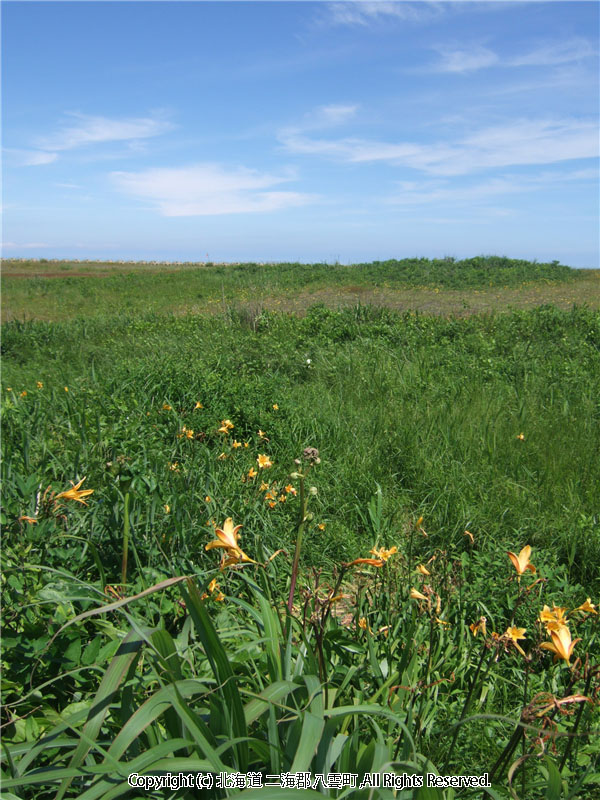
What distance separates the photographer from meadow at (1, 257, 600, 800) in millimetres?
1144

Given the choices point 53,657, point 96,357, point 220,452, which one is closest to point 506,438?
point 220,452

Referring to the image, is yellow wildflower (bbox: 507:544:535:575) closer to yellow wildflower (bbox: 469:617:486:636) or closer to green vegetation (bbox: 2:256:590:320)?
yellow wildflower (bbox: 469:617:486:636)

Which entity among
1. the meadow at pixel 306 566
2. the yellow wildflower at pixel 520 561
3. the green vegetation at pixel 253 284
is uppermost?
the green vegetation at pixel 253 284

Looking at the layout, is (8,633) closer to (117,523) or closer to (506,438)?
(117,523)

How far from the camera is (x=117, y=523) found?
2.24 metres

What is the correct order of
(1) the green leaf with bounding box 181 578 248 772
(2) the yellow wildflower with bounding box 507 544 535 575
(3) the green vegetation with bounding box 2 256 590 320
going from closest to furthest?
(1) the green leaf with bounding box 181 578 248 772
(2) the yellow wildflower with bounding box 507 544 535 575
(3) the green vegetation with bounding box 2 256 590 320

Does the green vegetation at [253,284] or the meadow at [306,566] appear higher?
the green vegetation at [253,284]

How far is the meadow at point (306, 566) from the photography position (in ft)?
3.75

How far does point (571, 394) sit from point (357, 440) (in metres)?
2.15

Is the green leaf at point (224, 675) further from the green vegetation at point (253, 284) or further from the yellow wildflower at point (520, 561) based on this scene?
the green vegetation at point (253, 284)

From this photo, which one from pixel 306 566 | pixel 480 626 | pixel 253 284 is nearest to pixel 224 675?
pixel 480 626

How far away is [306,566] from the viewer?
265cm

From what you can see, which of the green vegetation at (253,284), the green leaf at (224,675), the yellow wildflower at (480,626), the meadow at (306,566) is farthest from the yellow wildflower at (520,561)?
the green vegetation at (253,284)

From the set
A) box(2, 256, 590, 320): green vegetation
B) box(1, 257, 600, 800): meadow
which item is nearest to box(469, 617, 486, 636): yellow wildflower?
box(1, 257, 600, 800): meadow
